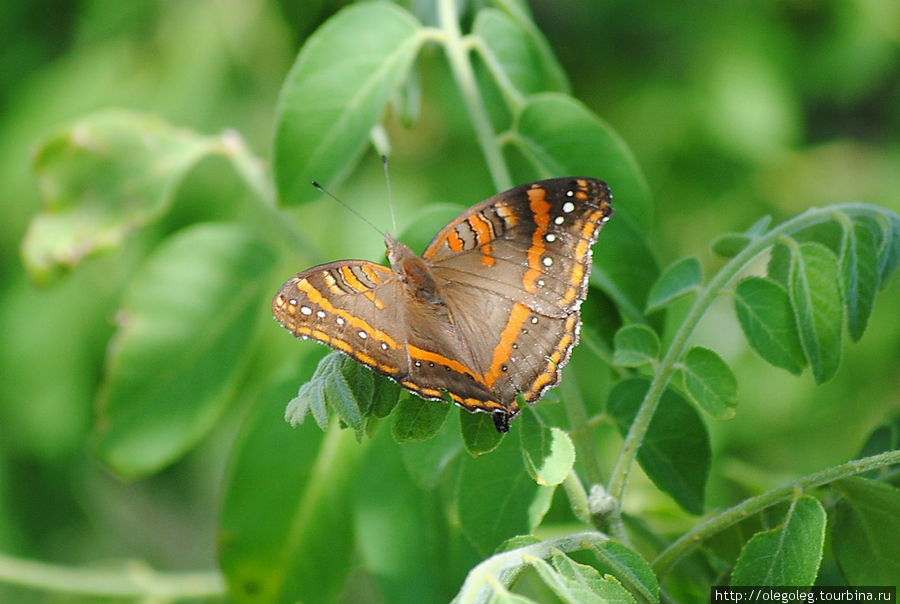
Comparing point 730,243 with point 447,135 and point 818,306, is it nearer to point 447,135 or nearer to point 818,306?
point 818,306

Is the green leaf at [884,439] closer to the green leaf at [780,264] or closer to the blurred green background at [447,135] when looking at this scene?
the green leaf at [780,264]

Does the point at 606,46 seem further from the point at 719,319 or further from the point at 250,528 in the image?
the point at 250,528

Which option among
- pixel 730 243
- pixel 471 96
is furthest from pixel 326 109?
pixel 730 243

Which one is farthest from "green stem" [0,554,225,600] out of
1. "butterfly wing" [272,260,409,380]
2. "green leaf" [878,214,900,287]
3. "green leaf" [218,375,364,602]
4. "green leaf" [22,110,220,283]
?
"green leaf" [878,214,900,287]

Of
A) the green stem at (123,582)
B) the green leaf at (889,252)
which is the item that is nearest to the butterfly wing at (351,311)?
the green leaf at (889,252)

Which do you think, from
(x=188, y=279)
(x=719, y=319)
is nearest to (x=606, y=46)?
(x=719, y=319)

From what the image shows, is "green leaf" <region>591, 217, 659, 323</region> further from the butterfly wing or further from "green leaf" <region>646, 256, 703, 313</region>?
the butterfly wing

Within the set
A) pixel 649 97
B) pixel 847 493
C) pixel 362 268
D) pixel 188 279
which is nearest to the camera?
pixel 847 493
